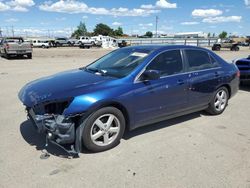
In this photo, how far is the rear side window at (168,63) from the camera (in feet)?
15.3

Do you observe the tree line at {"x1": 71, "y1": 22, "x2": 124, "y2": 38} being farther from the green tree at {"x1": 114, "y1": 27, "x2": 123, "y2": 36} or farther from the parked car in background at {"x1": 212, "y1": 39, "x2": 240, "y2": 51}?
the parked car in background at {"x1": 212, "y1": 39, "x2": 240, "y2": 51}

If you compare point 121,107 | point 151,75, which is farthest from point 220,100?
point 121,107

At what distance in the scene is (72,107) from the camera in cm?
364

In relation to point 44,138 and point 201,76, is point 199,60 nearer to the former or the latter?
point 201,76

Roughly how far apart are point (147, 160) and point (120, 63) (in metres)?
1.89

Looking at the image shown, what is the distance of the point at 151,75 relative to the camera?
4.27 m

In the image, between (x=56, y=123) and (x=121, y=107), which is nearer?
(x=56, y=123)

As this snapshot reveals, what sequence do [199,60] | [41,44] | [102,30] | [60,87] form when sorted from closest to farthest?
[60,87] < [199,60] < [41,44] < [102,30]

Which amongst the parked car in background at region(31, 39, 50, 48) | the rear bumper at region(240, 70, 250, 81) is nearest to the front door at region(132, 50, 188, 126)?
the rear bumper at region(240, 70, 250, 81)

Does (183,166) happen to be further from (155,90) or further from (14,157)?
(14,157)

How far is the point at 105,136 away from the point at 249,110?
411 centimetres

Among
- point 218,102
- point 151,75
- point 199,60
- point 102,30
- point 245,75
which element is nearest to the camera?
point 151,75

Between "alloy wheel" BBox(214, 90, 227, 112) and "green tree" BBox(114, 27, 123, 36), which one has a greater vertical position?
"green tree" BBox(114, 27, 123, 36)

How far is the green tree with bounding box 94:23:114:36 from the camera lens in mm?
109750
